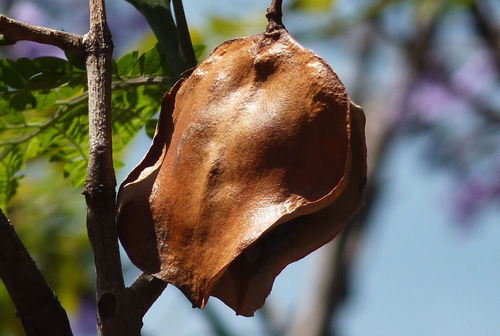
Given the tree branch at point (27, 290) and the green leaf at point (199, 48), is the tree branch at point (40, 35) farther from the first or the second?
the green leaf at point (199, 48)

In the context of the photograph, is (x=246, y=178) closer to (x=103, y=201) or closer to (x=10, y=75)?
(x=103, y=201)

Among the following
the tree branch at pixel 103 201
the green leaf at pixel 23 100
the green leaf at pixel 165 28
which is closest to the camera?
the tree branch at pixel 103 201

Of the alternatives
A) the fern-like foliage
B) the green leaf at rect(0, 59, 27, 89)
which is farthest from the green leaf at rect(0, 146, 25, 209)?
the green leaf at rect(0, 59, 27, 89)

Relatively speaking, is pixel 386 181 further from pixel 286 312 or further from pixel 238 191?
pixel 238 191

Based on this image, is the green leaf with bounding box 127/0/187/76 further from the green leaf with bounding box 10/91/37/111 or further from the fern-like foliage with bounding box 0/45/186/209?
the green leaf with bounding box 10/91/37/111

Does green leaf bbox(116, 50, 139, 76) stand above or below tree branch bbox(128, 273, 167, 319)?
above

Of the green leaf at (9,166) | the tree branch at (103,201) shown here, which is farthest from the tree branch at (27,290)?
the green leaf at (9,166)

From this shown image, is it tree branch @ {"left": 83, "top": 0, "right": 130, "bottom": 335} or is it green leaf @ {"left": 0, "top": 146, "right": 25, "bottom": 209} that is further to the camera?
green leaf @ {"left": 0, "top": 146, "right": 25, "bottom": 209}

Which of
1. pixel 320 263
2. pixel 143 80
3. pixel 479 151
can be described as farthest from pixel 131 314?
pixel 479 151
